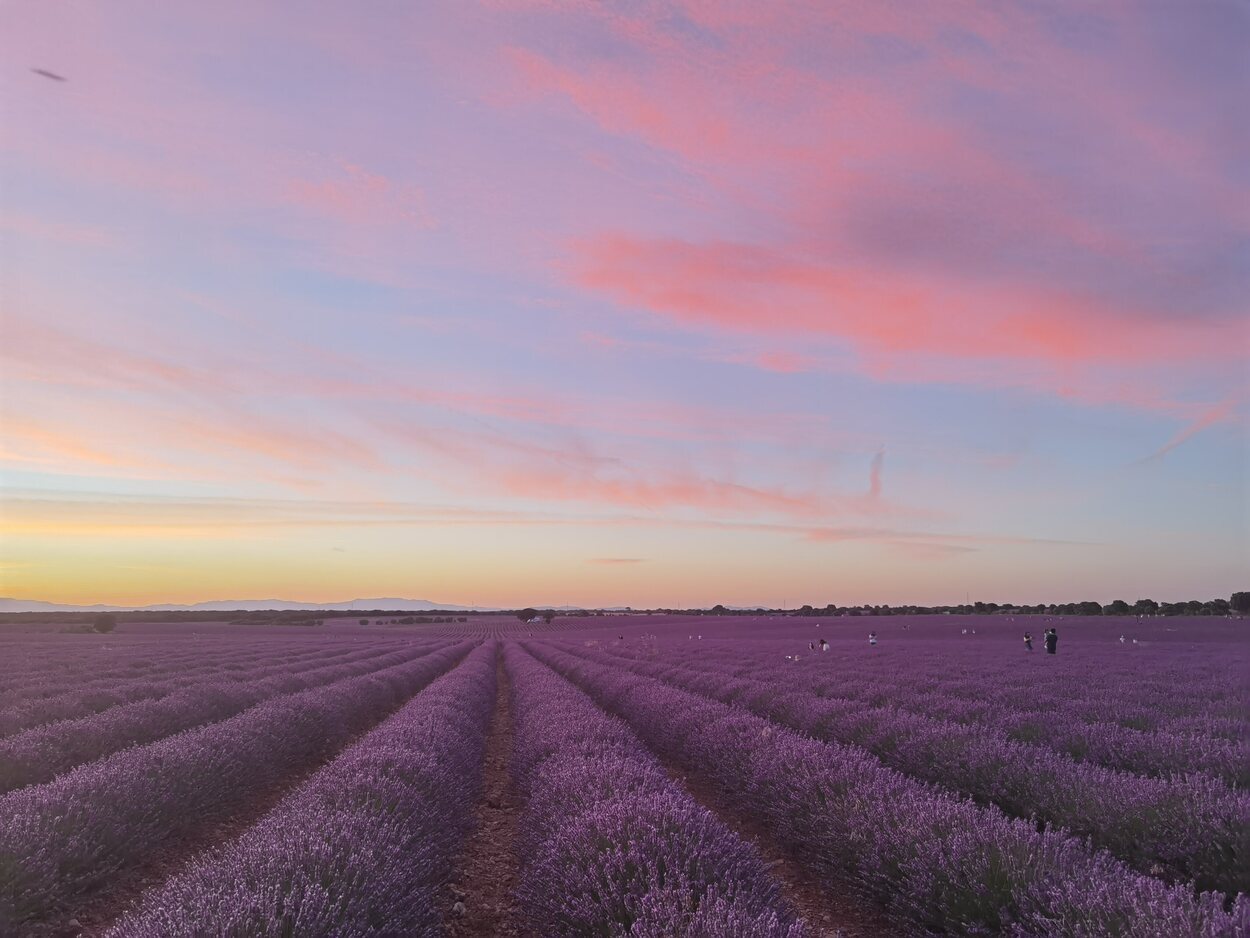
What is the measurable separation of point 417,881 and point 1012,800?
4.97 metres

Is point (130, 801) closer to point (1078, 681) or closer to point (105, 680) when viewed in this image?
point (105, 680)

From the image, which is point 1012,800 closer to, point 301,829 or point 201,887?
point 301,829

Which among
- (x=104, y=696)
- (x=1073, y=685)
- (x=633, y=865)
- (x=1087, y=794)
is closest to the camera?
(x=633, y=865)

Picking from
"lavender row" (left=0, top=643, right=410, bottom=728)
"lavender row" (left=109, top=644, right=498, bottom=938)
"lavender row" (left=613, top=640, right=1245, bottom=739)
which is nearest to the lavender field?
"lavender row" (left=109, top=644, right=498, bottom=938)

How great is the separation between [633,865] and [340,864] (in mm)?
1647

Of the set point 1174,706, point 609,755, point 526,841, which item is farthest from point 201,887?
point 1174,706

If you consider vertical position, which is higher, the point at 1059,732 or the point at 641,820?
the point at 641,820

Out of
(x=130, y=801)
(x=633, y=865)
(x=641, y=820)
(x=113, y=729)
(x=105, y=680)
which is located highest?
(x=641, y=820)

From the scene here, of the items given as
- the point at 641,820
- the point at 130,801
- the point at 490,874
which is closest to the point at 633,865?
the point at 641,820

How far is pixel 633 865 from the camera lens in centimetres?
372

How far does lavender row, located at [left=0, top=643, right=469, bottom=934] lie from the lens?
4703 millimetres

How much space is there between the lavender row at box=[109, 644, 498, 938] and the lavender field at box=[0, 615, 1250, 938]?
0.8 inches

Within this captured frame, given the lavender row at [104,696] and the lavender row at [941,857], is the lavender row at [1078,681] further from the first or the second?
Result: the lavender row at [104,696]

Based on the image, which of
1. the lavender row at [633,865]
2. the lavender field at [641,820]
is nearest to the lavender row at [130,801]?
the lavender field at [641,820]
